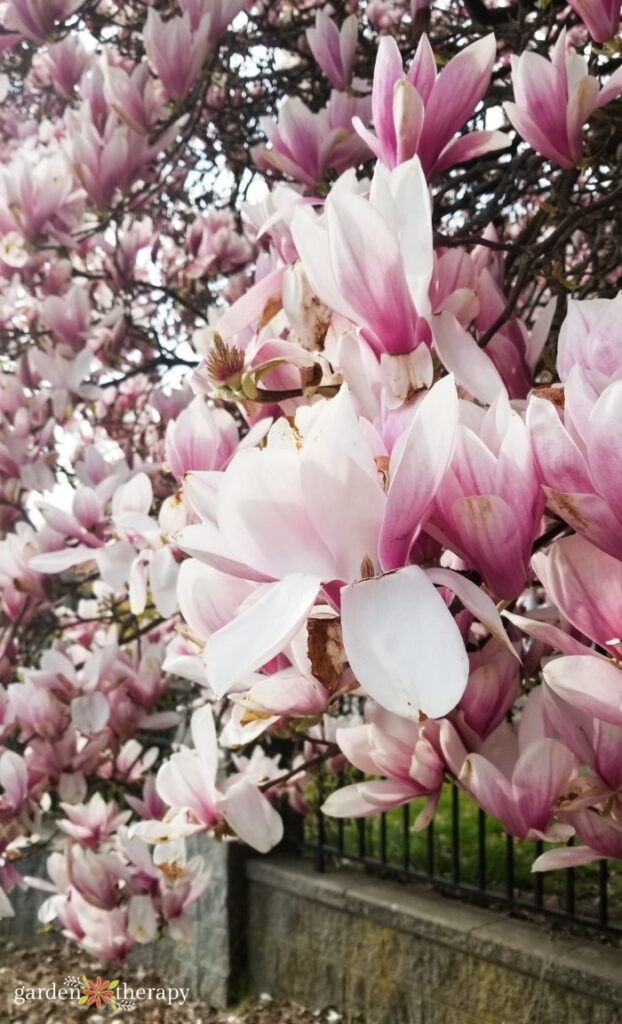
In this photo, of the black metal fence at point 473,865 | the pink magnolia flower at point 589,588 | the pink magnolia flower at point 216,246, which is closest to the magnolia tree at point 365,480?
the pink magnolia flower at point 589,588

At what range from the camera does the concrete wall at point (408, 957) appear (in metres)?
2.18

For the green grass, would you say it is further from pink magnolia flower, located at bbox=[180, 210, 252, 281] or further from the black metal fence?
pink magnolia flower, located at bbox=[180, 210, 252, 281]

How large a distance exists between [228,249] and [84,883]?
5.50 feet

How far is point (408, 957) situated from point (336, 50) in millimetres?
2278

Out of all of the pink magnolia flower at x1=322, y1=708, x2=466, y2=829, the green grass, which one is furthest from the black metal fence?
the pink magnolia flower at x1=322, y1=708, x2=466, y2=829

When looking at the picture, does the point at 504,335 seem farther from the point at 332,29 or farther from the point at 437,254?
the point at 332,29

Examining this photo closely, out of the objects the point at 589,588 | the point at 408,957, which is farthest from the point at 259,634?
the point at 408,957

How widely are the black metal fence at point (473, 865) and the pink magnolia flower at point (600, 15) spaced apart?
179cm

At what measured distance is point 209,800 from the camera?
40.4 inches

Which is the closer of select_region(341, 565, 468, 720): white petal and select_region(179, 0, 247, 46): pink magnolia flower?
select_region(341, 565, 468, 720): white petal

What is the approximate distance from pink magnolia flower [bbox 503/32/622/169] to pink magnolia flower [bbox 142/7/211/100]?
2.48ft

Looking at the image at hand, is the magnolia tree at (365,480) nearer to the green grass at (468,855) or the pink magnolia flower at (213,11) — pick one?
the pink magnolia flower at (213,11)

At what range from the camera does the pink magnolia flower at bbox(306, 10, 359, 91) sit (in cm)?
145

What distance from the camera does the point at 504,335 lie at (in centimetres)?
82
